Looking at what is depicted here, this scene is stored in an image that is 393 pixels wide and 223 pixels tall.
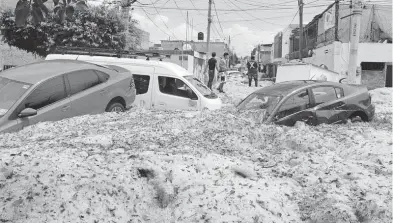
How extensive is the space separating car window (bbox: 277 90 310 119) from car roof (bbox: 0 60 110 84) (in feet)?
12.6

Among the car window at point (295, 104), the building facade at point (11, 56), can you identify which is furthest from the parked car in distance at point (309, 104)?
the building facade at point (11, 56)

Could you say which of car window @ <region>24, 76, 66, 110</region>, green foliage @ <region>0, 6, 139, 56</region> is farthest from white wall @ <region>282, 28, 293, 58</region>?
car window @ <region>24, 76, 66, 110</region>

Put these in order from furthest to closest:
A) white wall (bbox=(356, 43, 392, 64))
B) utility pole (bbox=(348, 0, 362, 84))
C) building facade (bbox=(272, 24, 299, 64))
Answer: building facade (bbox=(272, 24, 299, 64)) < white wall (bbox=(356, 43, 392, 64)) < utility pole (bbox=(348, 0, 362, 84))

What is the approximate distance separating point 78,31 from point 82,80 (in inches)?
477

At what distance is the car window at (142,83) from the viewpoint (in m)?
10.0

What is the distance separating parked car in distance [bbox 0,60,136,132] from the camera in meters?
6.25

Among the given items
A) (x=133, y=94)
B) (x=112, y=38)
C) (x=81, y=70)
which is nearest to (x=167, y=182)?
(x=81, y=70)

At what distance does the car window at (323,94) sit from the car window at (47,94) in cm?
484

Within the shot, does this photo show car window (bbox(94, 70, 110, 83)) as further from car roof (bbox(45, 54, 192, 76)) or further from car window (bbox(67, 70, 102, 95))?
car roof (bbox(45, 54, 192, 76))

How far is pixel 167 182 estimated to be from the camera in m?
3.58

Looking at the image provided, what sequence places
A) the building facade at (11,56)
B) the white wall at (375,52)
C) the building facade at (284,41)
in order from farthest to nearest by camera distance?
the building facade at (284,41)
the building facade at (11,56)
the white wall at (375,52)

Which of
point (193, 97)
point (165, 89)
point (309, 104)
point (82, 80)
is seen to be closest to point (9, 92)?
point (82, 80)

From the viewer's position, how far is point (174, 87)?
32.8 feet

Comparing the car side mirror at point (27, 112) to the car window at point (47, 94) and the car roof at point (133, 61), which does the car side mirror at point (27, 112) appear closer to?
the car window at point (47, 94)
